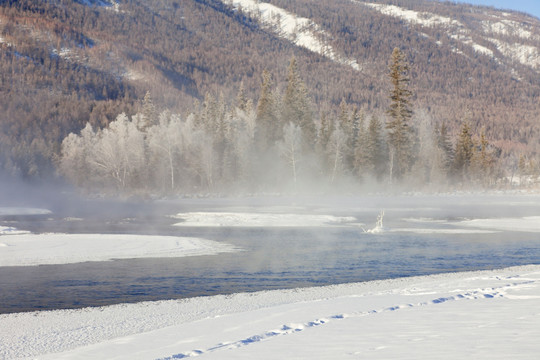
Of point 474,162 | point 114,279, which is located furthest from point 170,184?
point 114,279

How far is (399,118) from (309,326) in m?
68.2

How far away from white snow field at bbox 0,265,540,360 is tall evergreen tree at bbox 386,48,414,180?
6199cm

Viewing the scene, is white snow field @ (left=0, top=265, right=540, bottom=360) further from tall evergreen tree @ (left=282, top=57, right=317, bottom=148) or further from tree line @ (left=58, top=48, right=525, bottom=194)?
tall evergreen tree @ (left=282, top=57, right=317, bottom=148)

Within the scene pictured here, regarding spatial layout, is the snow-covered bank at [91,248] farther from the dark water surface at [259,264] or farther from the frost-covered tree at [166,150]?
the frost-covered tree at [166,150]

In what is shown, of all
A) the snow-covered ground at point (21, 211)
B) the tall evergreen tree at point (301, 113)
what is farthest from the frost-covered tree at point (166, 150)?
the snow-covered ground at point (21, 211)

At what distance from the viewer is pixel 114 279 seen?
17750 millimetres

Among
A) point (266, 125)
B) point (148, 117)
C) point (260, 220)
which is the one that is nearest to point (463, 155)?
point (266, 125)

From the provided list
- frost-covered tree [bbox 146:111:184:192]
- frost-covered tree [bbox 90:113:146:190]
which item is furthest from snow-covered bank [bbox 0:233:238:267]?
frost-covered tree [bbox 146:111:184:192]

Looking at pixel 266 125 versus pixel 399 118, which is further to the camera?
pixel 266 125

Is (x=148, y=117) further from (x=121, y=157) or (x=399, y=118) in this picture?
(x=399, y=118)

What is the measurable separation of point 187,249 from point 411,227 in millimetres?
15552

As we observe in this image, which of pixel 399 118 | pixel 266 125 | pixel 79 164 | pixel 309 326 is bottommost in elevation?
pixel 309 326

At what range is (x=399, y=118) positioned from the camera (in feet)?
252

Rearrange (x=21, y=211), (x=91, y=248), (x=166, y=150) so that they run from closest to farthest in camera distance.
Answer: (x=91, y=248) < (x=21, y=211) < (x=166, y=150)
